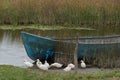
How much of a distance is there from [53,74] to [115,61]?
3773 mm

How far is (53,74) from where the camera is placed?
11.3 meters

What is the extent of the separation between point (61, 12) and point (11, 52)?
7183 millimetres

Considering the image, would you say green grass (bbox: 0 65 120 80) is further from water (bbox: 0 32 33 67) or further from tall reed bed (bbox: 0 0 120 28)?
tall reed bed (bbox: 0 0 120 28)

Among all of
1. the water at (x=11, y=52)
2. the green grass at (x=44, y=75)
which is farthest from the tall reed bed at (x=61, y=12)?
the green grass at (x=44, y=75)

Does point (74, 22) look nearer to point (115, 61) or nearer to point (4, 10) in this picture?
point (4, 10)

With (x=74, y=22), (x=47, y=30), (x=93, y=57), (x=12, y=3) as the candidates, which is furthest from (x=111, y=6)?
(x=93, y=57)

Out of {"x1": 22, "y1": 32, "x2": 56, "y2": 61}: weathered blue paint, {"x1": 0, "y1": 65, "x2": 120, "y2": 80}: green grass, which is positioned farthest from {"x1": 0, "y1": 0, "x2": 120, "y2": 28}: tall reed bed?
{"x1": 0, "y1": 65, "x2": 120, "y2": 80}: green grass

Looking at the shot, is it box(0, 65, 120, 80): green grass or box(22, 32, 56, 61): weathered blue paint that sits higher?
box(0, 65, 120, 80): green grass

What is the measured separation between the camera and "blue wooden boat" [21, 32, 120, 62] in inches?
583

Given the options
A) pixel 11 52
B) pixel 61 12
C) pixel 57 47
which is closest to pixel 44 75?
pixel 57 47

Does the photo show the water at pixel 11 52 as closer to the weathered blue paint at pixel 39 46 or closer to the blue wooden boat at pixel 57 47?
the weathered blue paint at pixel 39 46

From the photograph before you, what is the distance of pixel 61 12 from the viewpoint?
947 inches

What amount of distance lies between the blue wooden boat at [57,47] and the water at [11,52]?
2.47 feet

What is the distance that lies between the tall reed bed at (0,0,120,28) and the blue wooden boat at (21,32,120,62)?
8.77 metres
